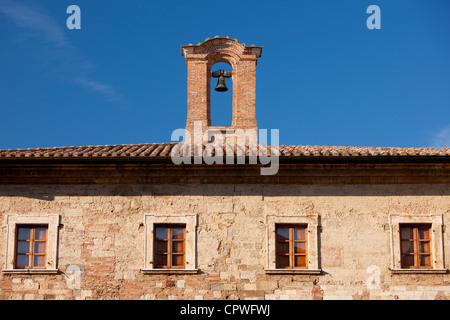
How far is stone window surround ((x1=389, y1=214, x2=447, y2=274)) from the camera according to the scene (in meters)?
11.6

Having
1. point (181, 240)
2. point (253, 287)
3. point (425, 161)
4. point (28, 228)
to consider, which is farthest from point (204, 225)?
point (425, 161)

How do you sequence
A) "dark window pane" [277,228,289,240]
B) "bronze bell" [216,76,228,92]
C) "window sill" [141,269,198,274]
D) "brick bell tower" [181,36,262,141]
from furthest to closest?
"brick bell tower" [181,36,262,141], "bronze bell" [216,76,228,92], "dark window pane" [277,228,289,240], "window sill" [141,269,198,274]

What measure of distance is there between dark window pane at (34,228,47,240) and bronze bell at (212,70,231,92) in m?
5.26

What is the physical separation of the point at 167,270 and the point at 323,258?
2825mm

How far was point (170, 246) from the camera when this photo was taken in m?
11.7

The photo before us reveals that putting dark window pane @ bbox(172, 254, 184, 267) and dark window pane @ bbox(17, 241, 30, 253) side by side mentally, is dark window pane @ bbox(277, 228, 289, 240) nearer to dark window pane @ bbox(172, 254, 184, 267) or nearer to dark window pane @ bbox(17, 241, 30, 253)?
dark window pane @ bbox(172, 254, 184, 267)

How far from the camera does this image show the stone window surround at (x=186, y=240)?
11.5 m

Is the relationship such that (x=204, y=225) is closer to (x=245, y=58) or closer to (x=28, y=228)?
(x=28, y=228)

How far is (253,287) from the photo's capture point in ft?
37.7

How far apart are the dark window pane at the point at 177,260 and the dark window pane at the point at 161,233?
0.38 metres

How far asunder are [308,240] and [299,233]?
0.74ft

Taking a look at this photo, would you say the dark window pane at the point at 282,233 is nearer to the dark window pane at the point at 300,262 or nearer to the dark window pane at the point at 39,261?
the dark window pane at the point at 300,262

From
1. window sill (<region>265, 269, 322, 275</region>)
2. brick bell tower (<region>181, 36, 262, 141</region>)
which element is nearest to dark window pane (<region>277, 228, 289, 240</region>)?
window sill (<region>265, 269, 322, 275</region>)
